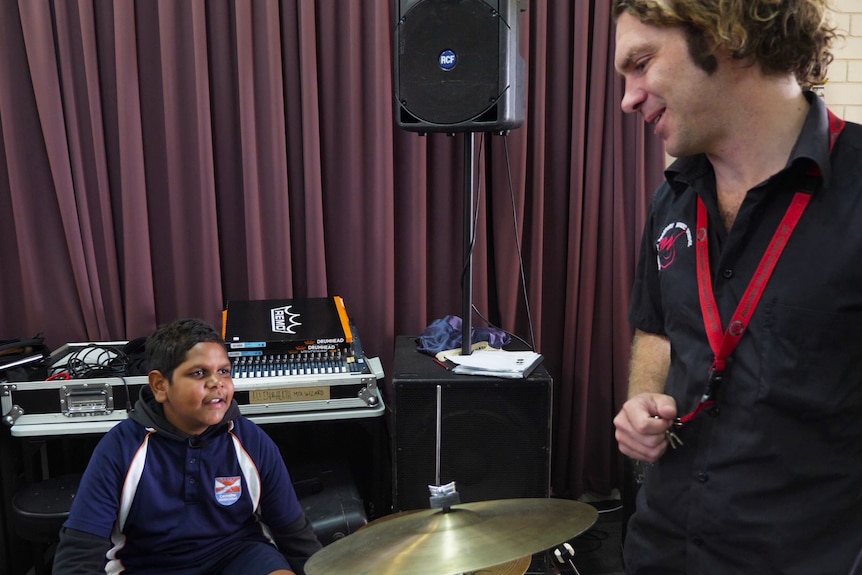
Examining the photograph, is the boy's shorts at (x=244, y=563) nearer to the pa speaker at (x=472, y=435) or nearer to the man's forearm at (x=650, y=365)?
the pa speaker at (x=472, y=435)

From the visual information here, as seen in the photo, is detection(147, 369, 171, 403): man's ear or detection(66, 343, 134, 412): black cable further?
detection(66, 343, 134, 412): black cable

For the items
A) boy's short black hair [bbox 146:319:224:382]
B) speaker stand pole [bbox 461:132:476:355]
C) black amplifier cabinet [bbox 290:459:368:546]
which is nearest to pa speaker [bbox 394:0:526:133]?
speaker stand pole [bbox 461:132:476:355]

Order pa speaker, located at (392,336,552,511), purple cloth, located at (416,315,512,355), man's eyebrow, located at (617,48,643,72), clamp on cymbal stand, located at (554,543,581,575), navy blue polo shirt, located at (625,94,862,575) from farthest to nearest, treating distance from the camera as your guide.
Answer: purple cloth, located at (416,315,512,355) < pa speaker, located at (392,336,552,511) < clamp on cymbal stand, located at (554,543,581,575) < man's eyebrow, located at (617,48,643,72) < navy blue polo shirt, located at (625,94,862,575)

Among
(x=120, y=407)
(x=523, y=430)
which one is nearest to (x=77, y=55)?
(x=120, y=407)

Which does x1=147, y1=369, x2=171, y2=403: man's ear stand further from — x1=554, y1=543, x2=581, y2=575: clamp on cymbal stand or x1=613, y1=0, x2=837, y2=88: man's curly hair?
x1=613, y1=0, x2=837, y2=88: man's curly hair

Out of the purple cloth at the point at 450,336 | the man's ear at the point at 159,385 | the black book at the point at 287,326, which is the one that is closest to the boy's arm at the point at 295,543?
the man's ear at the point at 159,385

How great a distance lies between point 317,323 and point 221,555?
75 centimetres

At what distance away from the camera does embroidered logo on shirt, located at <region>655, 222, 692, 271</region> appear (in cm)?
113

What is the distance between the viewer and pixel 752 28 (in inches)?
38.0

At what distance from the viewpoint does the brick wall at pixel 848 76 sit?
279 centimetres

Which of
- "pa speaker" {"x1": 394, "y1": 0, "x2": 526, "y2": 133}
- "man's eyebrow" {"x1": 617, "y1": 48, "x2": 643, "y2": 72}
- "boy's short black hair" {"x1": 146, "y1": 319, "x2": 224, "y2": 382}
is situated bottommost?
"boy's short black hair" {"x1": 146, "y1": 319, "x2": 224, "y2": 382}

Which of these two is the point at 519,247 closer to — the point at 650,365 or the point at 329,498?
the point at 329,498

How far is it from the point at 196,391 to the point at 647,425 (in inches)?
43.7

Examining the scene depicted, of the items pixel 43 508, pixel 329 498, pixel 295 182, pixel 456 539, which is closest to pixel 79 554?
pixel 43 508
